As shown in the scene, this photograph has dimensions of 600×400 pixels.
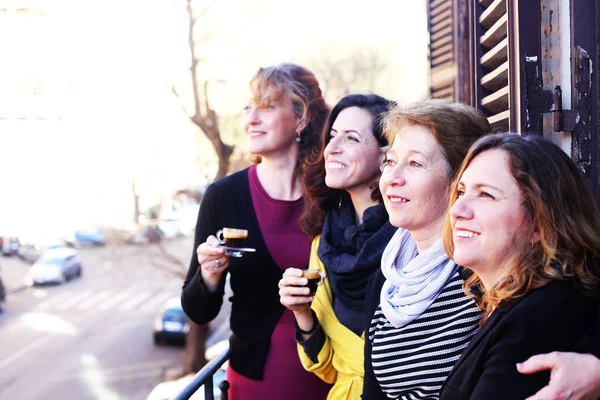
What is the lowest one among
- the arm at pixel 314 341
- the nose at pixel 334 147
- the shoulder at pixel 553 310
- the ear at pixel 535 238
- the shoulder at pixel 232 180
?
the arm at pixel 314 341

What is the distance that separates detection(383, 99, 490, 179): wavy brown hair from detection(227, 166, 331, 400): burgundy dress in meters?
0.72

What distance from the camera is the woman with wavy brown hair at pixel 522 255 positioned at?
1.03 metres

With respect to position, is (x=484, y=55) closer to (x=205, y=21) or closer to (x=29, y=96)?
(x=205, y=21)

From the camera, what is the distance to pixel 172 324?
18.6 m

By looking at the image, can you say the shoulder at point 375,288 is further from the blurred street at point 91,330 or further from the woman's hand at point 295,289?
the blurred street at point 91,330

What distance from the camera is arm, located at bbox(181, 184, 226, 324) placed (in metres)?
2.08

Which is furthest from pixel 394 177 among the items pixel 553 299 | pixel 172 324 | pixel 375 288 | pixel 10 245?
pixel 10 245

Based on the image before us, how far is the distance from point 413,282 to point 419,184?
0.24 meters

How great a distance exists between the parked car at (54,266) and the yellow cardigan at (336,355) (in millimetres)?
21033

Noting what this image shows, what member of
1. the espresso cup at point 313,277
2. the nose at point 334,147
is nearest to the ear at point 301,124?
the nose at point 334,147

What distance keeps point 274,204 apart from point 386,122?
2.01ft

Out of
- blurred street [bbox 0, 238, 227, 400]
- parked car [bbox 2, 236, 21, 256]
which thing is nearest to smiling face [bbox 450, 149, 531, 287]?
blurred street [bbox 0, 238, 227, 400]

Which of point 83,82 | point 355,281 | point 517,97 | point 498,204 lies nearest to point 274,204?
point 355,281

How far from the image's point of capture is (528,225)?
3.74 feet
